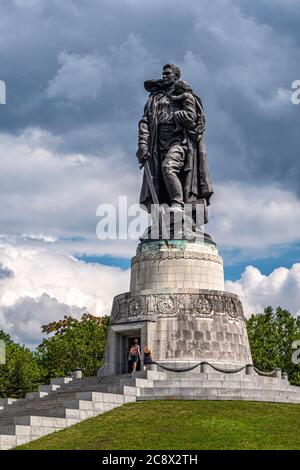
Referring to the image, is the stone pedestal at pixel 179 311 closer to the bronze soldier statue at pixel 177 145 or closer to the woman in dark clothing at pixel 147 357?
the woman in dark clothing at pixel 147 357

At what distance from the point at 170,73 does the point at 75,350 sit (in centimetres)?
2918

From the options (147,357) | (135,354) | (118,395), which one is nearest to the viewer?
(118,395)

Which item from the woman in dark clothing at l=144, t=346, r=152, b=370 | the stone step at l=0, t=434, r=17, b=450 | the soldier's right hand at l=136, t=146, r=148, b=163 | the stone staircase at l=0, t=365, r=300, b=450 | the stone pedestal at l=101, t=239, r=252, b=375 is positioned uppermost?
the soldier's right hand at l=136, t=146, r=148, b=163

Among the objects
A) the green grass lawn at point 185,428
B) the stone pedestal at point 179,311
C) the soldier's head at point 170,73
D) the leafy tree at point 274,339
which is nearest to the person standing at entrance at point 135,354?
the stone pedestal at point 179,311

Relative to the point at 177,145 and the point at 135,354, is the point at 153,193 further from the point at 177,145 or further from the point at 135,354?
the point at 135,354

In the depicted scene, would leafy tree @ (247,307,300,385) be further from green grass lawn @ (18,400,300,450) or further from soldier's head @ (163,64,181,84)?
green grass lawn @ (18,400,300,450)

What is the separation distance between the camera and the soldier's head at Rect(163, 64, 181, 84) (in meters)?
42.7

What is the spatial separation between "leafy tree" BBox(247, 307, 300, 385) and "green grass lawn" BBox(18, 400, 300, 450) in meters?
29.2

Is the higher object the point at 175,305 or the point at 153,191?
the point at 153,191

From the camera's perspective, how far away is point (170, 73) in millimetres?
42656

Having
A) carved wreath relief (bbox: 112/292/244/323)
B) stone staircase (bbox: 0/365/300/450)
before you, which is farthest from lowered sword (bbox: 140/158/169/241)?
stone staircase (bbox: 0/365/300/450)

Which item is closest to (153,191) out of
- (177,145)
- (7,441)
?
(177,145)

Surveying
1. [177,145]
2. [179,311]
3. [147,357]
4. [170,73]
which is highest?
[170,73]
